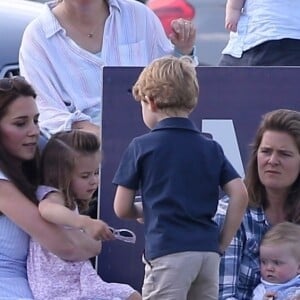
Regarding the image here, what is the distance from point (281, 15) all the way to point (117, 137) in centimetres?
111

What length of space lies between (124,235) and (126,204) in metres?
0.54

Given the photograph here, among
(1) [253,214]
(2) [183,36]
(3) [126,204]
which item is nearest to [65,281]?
(3) [126,204]

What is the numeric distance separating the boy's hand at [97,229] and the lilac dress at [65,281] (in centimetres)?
29

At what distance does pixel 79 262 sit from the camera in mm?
4242

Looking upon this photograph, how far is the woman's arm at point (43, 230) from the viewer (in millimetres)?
4172

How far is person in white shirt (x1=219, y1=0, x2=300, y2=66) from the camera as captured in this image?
523 centimetres

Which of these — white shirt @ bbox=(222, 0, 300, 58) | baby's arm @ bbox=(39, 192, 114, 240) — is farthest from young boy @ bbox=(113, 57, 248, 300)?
white shirt @ bbox=(222, 0, 300, 58)

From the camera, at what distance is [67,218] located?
159 inches

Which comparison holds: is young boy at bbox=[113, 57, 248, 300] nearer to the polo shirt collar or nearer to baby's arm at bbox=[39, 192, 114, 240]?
the polo shirt collar

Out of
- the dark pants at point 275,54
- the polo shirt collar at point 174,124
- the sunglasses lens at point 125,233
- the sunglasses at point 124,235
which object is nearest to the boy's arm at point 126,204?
the sunglasses at point 124,235

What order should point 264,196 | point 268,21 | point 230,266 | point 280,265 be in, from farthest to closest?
point 268,21
point 264,196
point 230,266
point 280,265

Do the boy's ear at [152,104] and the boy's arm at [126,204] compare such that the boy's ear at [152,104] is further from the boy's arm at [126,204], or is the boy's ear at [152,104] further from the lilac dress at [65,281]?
the lilac dress at [65,281]

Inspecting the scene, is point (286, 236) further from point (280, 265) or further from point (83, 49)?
point (83, 49)

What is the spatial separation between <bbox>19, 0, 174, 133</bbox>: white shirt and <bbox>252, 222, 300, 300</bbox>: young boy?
3.29ft
